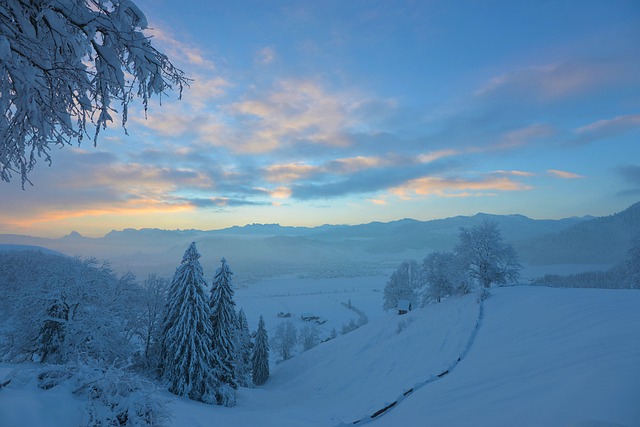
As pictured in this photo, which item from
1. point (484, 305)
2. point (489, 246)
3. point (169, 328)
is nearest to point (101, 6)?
point (169, 328)

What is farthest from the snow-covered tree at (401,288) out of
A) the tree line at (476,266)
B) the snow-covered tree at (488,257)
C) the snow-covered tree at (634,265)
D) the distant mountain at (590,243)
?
the distant mountain at (590,243)

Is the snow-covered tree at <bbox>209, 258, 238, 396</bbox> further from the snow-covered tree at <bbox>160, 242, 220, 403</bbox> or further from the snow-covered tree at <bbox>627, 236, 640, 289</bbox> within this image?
the snow-covered tree at <bbox>627, 236, 640, 289</bbox>

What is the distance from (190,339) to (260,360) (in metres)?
20.8

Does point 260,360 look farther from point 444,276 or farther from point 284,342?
point 444,276

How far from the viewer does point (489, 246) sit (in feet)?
117

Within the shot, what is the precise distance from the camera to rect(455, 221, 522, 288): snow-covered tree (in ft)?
114

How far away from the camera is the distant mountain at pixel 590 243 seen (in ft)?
420

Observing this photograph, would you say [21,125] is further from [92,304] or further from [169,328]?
[169,328]

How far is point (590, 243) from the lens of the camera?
142 m

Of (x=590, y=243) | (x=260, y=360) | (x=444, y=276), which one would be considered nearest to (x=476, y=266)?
(x=444, y=276)

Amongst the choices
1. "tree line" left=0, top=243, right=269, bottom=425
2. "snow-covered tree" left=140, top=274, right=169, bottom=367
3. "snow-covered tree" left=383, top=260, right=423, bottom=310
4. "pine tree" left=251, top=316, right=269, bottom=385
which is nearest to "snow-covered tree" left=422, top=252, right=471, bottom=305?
"snow-covered tree" left=383, top=260, right=423, bottom=310

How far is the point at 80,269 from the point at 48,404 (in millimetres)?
16487

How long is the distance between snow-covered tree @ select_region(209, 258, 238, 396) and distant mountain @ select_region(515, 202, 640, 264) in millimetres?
163135

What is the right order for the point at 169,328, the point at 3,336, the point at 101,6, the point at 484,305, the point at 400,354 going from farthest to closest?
1. the point at 484,305
2. the point at 400,354
3. the point at 169,328
4. the point at 3,336
5. the point at 101,6
